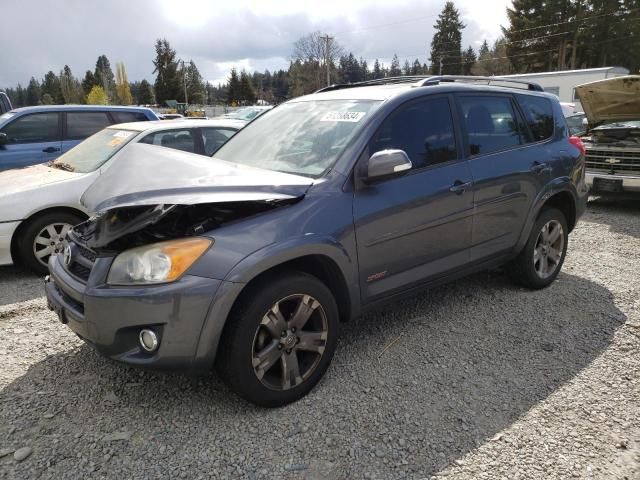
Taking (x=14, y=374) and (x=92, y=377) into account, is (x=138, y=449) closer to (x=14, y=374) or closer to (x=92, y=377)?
(x=92, y=377)

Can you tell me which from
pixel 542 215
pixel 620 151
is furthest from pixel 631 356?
pixel 620 151

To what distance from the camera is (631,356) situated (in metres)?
3.37

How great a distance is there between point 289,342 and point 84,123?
6.52 meters

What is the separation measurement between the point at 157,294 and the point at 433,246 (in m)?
1.93

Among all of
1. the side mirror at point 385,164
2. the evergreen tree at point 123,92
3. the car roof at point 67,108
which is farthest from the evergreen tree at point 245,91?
the side mirror at point 385,164

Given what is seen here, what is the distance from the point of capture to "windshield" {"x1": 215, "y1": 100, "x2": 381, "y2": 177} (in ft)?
10.3

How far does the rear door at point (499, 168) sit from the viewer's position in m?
3.73

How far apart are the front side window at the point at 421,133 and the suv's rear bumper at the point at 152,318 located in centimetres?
147

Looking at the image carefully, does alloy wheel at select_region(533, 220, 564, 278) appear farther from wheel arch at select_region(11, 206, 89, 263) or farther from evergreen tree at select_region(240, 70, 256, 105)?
evergreen tree at select_region(240, 70, 256, 105)

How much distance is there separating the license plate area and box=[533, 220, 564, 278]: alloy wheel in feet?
12.9

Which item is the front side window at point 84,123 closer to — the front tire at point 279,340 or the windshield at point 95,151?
the windshield at point 95,151

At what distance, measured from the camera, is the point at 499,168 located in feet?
12.6

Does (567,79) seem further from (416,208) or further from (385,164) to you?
(385,164)

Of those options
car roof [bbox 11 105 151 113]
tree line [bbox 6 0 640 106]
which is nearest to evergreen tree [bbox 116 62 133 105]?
tree line [bbox 6 0 640 106]
